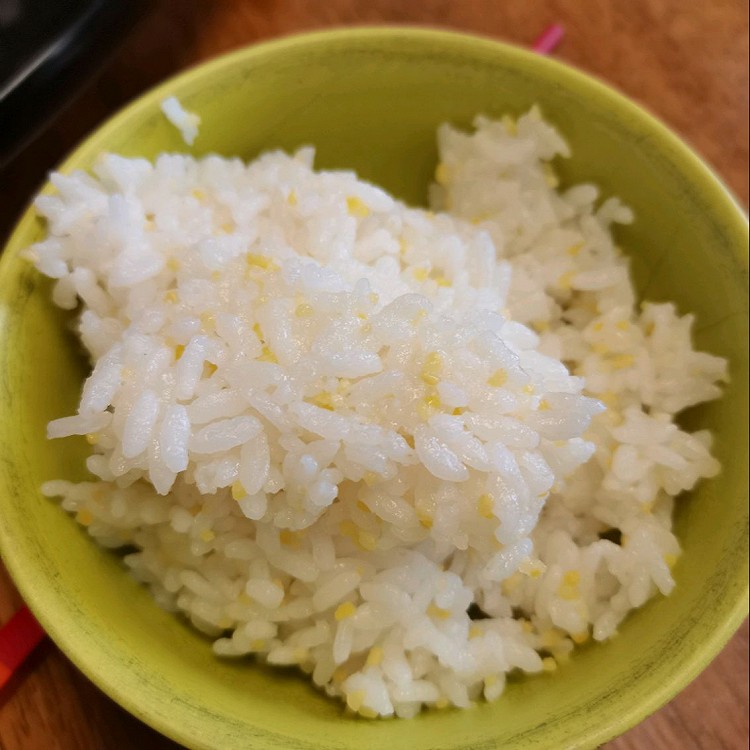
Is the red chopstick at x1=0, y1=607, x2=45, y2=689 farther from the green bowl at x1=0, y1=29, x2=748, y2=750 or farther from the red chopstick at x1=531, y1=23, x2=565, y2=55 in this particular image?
the red chopstick at x1=531, y1=23, x2=565, y2=55

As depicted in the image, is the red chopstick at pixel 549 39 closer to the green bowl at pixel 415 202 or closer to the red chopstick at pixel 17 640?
the green bowl at pixel 415 202

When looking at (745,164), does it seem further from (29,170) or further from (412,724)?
(29,170)

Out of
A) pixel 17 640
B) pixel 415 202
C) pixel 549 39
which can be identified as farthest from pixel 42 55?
pixel 549 39

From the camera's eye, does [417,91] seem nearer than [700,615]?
No

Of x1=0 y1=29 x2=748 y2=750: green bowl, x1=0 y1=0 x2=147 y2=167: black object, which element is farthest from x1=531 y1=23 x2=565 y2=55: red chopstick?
x1=0 y1=0 x2=147 y2=167: black object

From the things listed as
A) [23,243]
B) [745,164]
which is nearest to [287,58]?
[23,243]

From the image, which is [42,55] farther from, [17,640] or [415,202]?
[17,640]
